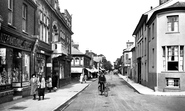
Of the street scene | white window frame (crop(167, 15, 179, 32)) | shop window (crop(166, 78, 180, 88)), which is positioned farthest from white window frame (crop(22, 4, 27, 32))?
shop window (crop(166, 78, 180, 88))

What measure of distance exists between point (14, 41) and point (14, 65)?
1667 mm

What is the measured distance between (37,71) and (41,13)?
16.4 feet

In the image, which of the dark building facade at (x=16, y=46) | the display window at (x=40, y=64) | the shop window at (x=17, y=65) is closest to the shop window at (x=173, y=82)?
the display window at (x=40, y=64)

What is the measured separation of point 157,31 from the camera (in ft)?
67.5

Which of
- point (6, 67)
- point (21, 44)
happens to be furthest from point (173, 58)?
point (6, 67)

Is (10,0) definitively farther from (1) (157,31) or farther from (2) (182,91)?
(2) (182,91)

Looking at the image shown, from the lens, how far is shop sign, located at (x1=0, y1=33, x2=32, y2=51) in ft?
37.6

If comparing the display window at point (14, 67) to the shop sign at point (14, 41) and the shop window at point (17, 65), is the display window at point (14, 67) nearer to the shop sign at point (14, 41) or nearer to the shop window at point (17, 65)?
the shop window at point (17, 65)

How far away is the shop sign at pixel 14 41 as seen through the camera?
11458 millimetres

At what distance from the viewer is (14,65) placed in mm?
13703

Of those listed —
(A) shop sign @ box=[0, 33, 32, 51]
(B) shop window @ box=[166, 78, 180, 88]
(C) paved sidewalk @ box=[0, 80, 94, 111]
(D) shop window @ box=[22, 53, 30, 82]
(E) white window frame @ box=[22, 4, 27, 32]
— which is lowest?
(C) paved sidewalk @ box=[0, 80, 94, 111]

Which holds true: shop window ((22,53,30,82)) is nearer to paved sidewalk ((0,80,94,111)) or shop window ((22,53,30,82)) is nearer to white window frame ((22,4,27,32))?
paved sidewalk ((0,80,94,111))

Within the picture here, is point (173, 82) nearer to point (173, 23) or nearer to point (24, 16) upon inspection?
point (173, 23)

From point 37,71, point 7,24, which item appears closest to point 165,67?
point 37,71
